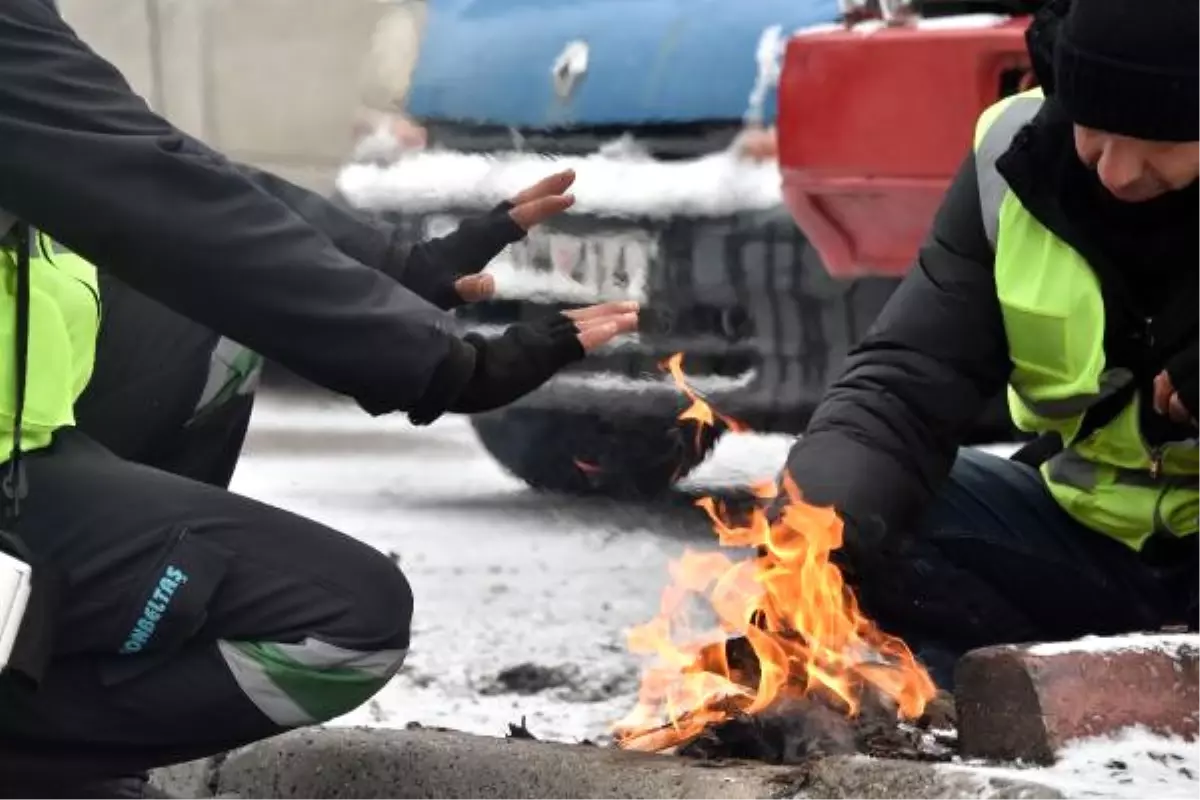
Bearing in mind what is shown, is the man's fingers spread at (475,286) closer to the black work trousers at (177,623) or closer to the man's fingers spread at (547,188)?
the man's fingers spread at (547,188)

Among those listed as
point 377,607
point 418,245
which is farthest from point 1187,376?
point 418,245

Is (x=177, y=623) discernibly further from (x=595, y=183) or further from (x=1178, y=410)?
(x=595, y=183)

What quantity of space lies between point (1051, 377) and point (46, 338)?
1432mm

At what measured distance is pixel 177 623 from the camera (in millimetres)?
2850

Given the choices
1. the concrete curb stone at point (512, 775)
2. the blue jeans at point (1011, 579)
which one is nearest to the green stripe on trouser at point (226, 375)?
the concrete curb stone at point (512, 775)

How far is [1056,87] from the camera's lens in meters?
2.93

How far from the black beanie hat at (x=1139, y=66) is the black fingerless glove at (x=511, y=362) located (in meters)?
0.76

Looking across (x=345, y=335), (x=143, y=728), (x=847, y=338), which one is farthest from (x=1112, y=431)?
(x=847, y=338)

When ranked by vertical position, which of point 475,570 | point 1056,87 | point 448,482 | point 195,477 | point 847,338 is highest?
point 1056,87

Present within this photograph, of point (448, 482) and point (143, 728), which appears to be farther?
point (448, 482)

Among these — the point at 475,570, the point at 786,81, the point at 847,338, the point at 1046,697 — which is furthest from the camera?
the point at 475,570

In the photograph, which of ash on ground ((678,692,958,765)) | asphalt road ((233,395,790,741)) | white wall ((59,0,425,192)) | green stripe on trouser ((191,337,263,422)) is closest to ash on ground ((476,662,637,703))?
asphalt road ((233,395,790,741))

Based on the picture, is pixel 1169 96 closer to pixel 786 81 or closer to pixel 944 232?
pixel 944 232

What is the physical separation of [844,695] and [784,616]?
13cm
